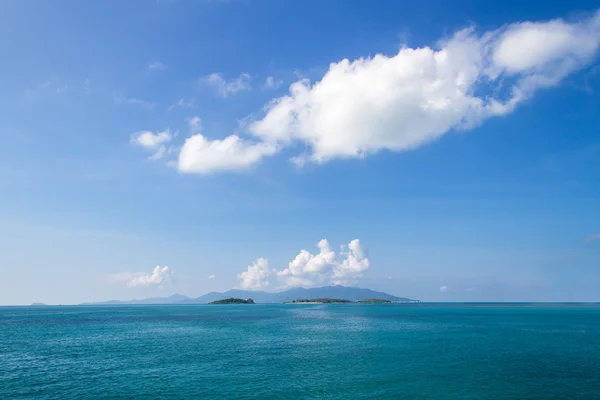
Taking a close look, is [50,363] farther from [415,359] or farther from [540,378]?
[540,378]

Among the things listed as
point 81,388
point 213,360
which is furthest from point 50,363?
point 213,360

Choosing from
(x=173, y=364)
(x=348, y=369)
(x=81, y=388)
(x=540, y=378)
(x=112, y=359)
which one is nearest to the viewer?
(x=81, y=388)

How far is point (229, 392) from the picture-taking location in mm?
38156

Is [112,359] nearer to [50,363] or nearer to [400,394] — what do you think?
[50,363]

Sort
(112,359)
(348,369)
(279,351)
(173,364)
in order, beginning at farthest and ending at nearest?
(279,351), (112,359), (173,364), (348,369)

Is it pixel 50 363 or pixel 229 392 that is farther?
pixel 50 363

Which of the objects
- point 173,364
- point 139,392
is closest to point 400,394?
point 139,392

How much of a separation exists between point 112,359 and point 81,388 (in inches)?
631

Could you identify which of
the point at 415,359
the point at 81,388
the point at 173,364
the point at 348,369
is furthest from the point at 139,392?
the point at 415,359

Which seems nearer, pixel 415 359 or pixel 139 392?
pixel 139 392

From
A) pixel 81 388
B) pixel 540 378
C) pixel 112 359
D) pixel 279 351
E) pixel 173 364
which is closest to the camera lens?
pixel 81 388

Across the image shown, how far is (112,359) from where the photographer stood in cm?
5512

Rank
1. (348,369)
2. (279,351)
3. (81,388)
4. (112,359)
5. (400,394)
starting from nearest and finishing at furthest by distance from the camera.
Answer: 1. (400,394)
2. (81,388)
3. (348,369)
4. (112,359)
5. (279,351)

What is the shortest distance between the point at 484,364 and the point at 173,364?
43.5m
